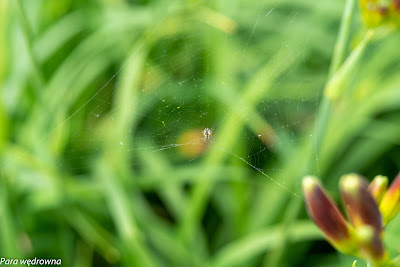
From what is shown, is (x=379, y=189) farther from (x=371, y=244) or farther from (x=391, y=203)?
(x=371, y=244)

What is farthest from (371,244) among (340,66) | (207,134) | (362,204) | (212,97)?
(212,97)

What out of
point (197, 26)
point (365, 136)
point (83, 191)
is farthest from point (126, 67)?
point (365, 136)

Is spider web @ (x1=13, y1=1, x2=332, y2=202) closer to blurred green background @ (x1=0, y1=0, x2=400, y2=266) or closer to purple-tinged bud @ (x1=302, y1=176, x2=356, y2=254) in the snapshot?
blurred green background @ (x1=0, y1=0, x2=400, y2=266)

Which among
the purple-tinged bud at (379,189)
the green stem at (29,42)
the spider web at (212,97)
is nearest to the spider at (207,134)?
the spider web at (212,97)

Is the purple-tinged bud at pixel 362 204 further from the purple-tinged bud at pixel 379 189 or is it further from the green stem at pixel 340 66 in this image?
the green stem at pixel 340 66

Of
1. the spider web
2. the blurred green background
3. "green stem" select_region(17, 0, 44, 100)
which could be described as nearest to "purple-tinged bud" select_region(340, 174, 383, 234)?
the blurred green background

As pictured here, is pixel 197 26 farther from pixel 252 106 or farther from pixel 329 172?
pixel 329 172
